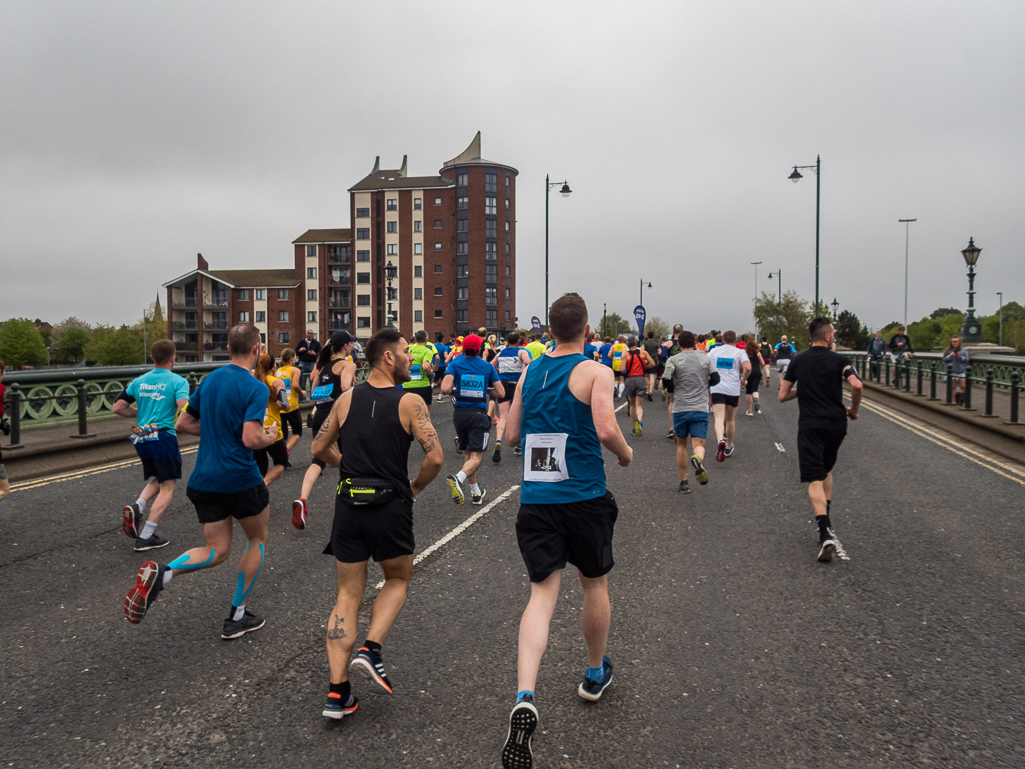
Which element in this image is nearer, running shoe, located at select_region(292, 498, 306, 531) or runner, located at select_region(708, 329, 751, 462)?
running shoe, located at select_region(292, 498, 306, 531)

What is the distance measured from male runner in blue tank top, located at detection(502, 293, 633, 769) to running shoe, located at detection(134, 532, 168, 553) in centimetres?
457

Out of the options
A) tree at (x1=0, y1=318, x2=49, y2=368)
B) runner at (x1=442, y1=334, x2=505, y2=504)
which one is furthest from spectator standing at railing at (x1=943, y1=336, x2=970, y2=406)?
tree at (x1=0, y1=318, x2=49, y2=368)

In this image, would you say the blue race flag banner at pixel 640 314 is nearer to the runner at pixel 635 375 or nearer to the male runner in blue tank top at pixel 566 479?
the runner at pixel 635 375

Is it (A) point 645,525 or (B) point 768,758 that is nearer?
(B) point 768,758

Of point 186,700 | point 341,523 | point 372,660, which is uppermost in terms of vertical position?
point 341,523

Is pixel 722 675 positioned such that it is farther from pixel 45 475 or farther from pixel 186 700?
pixel 45 475

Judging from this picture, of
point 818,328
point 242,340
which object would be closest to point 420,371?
point 818,328

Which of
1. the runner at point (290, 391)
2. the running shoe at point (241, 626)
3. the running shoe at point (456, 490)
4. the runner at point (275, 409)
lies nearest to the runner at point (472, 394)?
the running shoe at point (456, 490)

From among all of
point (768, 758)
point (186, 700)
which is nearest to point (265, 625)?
point (186, 700)

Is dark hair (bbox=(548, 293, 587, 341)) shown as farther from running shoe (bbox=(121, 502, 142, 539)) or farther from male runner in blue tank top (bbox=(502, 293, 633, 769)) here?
running shoe (bbox=(121, 502, 142, 539))

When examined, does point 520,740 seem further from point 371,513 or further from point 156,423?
point 156,423

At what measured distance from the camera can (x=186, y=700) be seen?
3760 millimetres

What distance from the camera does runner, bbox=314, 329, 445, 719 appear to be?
356cm

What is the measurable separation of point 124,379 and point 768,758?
17.5 m
